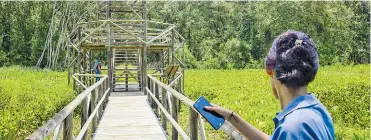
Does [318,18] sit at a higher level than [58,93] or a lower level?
higher

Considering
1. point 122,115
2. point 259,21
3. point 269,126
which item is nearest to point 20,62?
point 259,21

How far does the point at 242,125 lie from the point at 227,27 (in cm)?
4958

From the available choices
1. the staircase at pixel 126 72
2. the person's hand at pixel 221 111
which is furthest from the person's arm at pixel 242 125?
the staircase at pixel 126 72

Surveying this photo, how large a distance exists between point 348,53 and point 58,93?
3986cm

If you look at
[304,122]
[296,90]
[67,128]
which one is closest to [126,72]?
[67,128]

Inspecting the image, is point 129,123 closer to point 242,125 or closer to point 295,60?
point 242,125

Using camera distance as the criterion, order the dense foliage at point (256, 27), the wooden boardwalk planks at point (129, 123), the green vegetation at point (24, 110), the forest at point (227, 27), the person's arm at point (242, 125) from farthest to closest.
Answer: the dense foliage at point (256, 27), the forest at point (227, 27), the wooden boardwalk planks at point (129, 123), the green vegetation at point (24, 110), the person's arm at point (242, 125)

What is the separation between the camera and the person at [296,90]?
1.37 metres

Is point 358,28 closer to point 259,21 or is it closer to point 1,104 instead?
point 259,21

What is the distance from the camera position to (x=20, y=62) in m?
44.0

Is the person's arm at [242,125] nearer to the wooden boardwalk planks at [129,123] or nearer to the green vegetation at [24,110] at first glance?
the wooden boardwalk planks at [129,123]

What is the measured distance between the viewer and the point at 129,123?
809 cm

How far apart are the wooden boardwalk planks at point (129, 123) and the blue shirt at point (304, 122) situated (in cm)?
534

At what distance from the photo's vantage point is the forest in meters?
43.9
